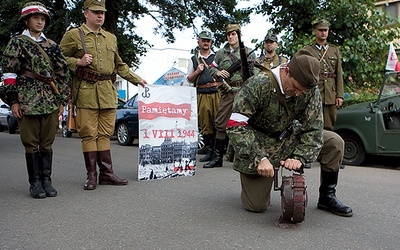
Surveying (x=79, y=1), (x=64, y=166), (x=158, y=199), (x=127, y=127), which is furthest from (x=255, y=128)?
(x=79, y=1)

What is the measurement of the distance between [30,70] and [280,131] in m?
2.52

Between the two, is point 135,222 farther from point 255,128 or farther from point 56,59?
point 56,59

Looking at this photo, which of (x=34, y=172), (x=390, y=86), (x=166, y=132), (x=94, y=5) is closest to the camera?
(x=34, y=172)

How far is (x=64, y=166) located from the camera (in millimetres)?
6582

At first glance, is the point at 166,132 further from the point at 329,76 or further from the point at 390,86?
the point at 390,86

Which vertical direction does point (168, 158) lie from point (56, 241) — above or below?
above

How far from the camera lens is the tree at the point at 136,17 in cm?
1638

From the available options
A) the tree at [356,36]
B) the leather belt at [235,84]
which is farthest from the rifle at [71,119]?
the tree at [356,36]

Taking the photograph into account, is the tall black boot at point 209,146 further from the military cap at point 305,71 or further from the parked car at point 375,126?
the military cap at point 305,71

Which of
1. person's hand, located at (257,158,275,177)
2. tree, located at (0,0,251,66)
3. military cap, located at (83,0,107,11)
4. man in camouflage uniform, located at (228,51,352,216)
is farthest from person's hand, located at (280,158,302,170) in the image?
tree, located at (0,0,251,66)

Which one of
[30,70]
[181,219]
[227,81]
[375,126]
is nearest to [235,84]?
[227,81]

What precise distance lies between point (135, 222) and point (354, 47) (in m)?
A: 7.02

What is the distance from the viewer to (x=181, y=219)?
358cm

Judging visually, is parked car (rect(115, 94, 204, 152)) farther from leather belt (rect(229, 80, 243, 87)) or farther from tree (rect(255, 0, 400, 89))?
leather belt (rect(229, 80, 243, 87))
